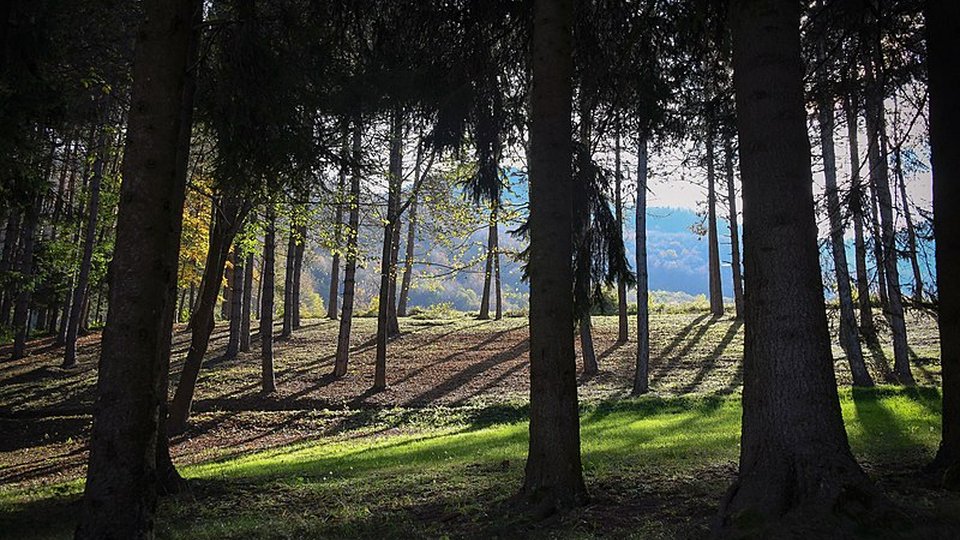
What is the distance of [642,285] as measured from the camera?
51.0 feet

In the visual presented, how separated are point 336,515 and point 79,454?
907cm

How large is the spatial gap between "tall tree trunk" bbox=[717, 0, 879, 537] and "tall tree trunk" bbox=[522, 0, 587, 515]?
1386 mm

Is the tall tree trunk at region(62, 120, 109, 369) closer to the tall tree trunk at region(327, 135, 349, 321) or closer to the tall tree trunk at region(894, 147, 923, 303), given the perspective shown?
the tall tree trunk at region(327, 135, 349, 321)

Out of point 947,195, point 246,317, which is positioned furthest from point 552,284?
point 246,317

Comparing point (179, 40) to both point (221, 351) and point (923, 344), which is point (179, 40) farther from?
point (923, 344)

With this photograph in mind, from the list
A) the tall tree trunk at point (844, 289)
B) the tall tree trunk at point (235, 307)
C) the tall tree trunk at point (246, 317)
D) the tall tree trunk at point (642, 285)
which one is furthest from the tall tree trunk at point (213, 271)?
the tall tree trunk at point (246, 317)

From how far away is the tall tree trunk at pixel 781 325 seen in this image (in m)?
3.44

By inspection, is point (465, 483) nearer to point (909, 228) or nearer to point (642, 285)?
point (909, 228)

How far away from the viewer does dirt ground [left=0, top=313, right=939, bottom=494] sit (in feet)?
42.3

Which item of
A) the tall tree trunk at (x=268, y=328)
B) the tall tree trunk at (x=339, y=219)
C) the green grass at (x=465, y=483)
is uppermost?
the tall tree trunk at (x=339, y=219)

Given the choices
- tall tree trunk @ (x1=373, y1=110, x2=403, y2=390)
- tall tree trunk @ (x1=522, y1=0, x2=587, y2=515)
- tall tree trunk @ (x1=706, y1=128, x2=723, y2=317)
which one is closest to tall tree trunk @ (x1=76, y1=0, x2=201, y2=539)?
tall tree trunk @ (x1=522, y1=0, x2=587, y2=515)

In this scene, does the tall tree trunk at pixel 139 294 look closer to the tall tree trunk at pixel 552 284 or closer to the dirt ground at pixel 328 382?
the tall tree trunk at pixel 552 284

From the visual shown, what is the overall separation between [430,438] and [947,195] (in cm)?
877

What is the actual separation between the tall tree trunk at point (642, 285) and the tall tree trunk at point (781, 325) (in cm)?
1104
